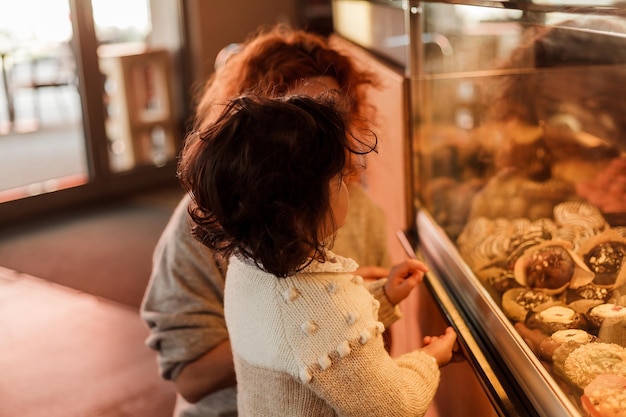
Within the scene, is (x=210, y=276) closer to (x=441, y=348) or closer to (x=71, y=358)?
(x=441, y=348)

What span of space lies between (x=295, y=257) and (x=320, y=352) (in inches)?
5.0

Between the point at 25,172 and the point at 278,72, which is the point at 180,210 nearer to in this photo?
the point at 278,72

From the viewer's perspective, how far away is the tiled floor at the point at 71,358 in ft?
9.18

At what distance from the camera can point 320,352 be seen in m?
0.96

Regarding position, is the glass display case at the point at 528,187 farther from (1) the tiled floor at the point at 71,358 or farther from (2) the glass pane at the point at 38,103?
(2) the glass pane at the point at 38,103

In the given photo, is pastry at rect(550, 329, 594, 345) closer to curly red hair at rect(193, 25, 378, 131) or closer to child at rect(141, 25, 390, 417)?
child at rect(141, 25, 390, 417)

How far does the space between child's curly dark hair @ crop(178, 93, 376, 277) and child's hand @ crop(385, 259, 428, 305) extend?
321 millimetres

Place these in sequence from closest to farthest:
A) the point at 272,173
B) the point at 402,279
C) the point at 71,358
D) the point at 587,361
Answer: the point at 272,173 < the point at 587,361 < the point at 402,279 < the point at 71,358

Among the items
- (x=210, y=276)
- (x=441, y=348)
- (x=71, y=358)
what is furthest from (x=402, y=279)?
(x=71, y=358)

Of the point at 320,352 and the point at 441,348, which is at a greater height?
the point at 320,352

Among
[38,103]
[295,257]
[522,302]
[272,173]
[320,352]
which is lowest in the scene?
[38,103]

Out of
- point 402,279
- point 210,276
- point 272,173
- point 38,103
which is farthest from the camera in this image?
point 38,103

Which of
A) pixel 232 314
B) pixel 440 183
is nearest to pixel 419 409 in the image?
pixel 232 314

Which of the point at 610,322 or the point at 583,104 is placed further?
the point at 583,104
